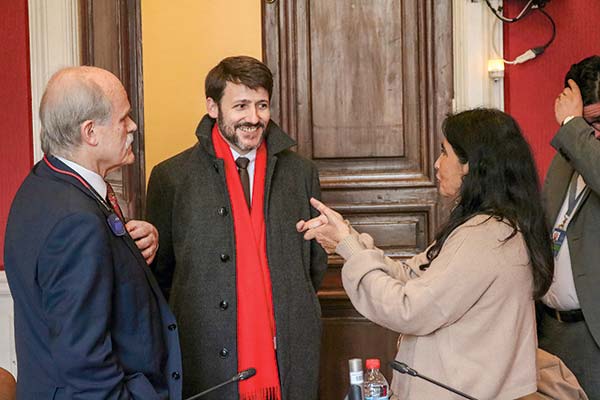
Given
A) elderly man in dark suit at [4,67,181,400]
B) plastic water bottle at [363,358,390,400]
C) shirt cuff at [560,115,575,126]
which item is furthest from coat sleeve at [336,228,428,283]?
shirt cuff at [560,115,575,126]

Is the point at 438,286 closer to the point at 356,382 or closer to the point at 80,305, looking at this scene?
the point at 356,382

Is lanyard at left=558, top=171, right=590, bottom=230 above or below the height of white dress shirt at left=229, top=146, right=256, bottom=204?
below

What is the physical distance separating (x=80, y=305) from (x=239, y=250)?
1059mm

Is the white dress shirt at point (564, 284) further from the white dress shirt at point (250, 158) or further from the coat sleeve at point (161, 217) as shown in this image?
the coat sleeve at point (161, 217)

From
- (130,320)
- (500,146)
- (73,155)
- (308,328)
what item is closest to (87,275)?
(130,320)

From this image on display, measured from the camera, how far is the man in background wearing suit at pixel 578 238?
2809 millimetres

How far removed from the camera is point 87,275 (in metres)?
1.72

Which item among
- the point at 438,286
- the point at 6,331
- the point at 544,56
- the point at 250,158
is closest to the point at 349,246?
the point at 438,286

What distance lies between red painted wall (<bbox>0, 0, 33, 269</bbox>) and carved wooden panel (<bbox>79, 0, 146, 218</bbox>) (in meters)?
0.30

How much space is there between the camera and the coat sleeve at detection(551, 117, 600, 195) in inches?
109

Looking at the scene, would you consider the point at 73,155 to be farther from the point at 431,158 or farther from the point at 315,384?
the point at 431,158

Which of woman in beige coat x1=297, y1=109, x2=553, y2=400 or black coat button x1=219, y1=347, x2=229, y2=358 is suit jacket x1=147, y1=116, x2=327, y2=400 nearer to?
black coat button x1=219, y1=347, x2=229, y2=358

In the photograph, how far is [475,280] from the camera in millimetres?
1968

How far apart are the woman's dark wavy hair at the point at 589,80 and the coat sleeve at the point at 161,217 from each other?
4.61 ft
